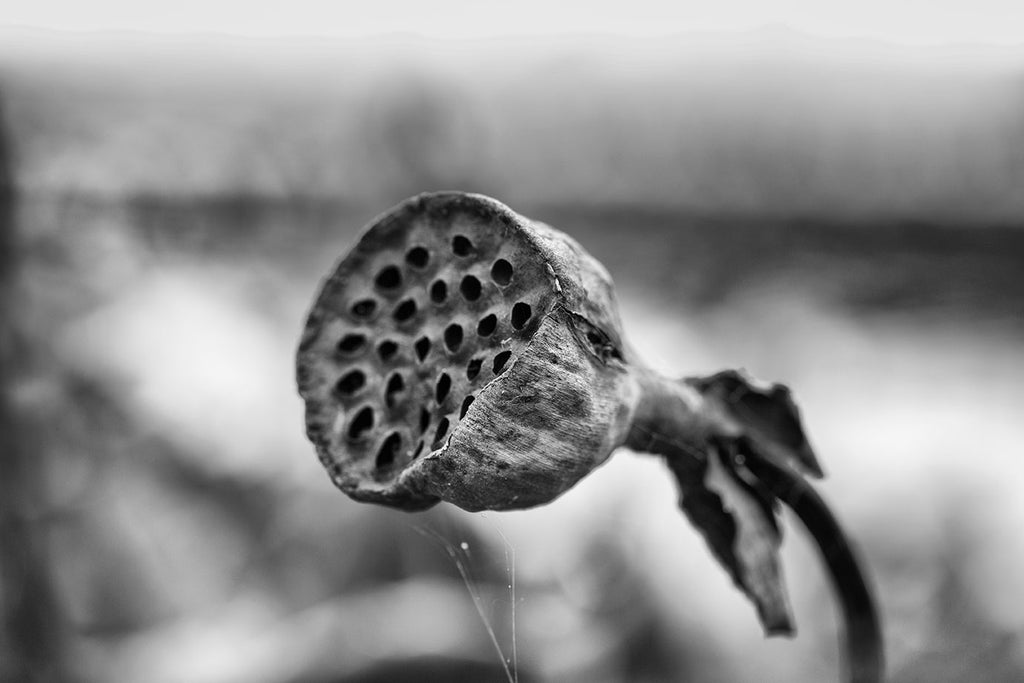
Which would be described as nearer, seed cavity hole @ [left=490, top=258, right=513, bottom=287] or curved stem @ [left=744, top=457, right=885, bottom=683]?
seed cavity hole @ [left=490, top=258, right=513, bottom=287]

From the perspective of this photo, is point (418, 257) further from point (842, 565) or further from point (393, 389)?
point (842, 565)

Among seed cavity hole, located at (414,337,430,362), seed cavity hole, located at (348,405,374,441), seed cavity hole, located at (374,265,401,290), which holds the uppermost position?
seed cavity hole, located at (374,265,401,290)

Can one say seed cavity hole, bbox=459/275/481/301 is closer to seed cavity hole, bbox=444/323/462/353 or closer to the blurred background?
seed cavity hole, bbox=444/323/462/353

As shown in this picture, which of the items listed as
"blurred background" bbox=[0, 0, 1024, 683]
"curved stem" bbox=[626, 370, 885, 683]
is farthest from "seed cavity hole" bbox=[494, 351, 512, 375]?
"blurred background" bbox=[0, 0, 1024, 683]

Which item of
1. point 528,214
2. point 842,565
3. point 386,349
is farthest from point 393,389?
point 528,214

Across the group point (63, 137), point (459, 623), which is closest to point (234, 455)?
point (459, 623)

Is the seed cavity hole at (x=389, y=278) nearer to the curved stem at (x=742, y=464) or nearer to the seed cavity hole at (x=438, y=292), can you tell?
the seed cavity hole at (x=438, y=292)

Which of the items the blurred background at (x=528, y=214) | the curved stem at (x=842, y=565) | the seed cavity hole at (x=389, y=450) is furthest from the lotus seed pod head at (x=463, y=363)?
the blurred background at (x=528, y=214)

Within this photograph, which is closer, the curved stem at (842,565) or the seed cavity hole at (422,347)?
the seed cavity hole at (422,347)
